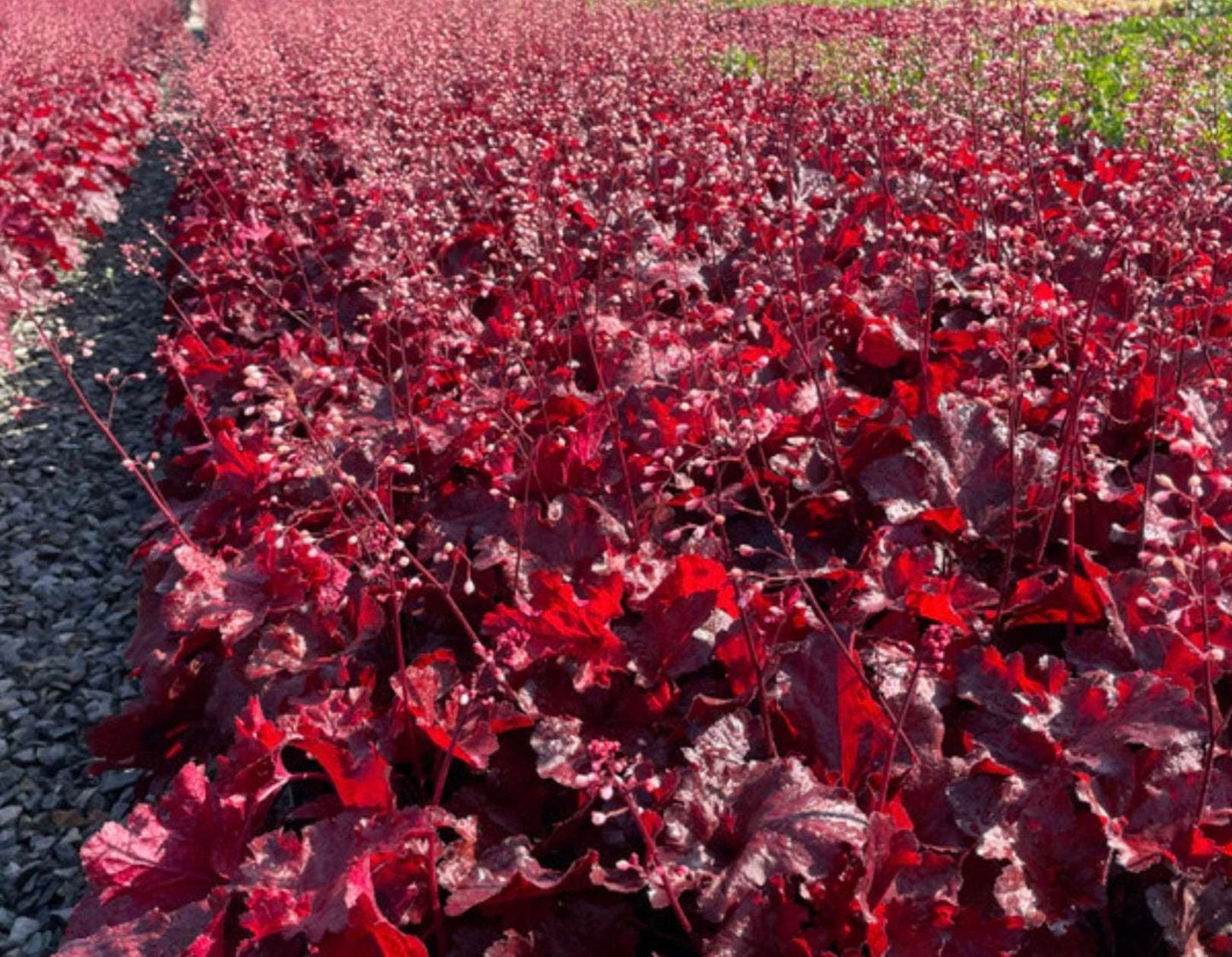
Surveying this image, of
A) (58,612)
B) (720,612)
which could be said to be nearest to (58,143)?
(58,612)

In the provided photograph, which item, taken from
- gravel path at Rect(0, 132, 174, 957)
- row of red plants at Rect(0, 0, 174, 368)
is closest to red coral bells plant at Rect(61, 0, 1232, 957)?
gravel path at Rect(0, 132, 174, 957)

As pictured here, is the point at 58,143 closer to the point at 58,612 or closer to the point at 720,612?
the point at 58,612

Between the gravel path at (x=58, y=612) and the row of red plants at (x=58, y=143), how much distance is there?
0.54m

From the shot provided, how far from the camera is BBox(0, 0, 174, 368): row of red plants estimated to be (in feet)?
21.4

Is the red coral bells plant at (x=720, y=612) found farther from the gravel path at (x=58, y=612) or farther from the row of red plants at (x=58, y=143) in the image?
the row of red plants at (x=58, y=143)

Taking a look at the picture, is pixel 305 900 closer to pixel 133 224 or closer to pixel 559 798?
pixel 559 798

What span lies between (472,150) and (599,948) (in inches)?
177

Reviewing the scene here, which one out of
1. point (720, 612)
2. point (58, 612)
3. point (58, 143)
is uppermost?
point (58, 143)

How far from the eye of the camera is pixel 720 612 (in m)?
2.16

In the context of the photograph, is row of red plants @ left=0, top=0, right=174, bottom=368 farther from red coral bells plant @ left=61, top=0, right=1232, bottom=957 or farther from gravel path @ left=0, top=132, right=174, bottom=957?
red coral bells plant @ left=61, top=0, right=1232, bottom=957

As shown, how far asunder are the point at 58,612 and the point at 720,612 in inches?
107

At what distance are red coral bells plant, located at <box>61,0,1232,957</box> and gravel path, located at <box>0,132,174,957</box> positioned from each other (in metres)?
0.54

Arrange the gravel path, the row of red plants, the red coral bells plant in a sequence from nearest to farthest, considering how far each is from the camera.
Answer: the red coral bells plant < the gravel path < the row of red plants

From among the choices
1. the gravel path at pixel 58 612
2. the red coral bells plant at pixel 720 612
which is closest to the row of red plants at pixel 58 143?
the gravel path at pixel 58 612
